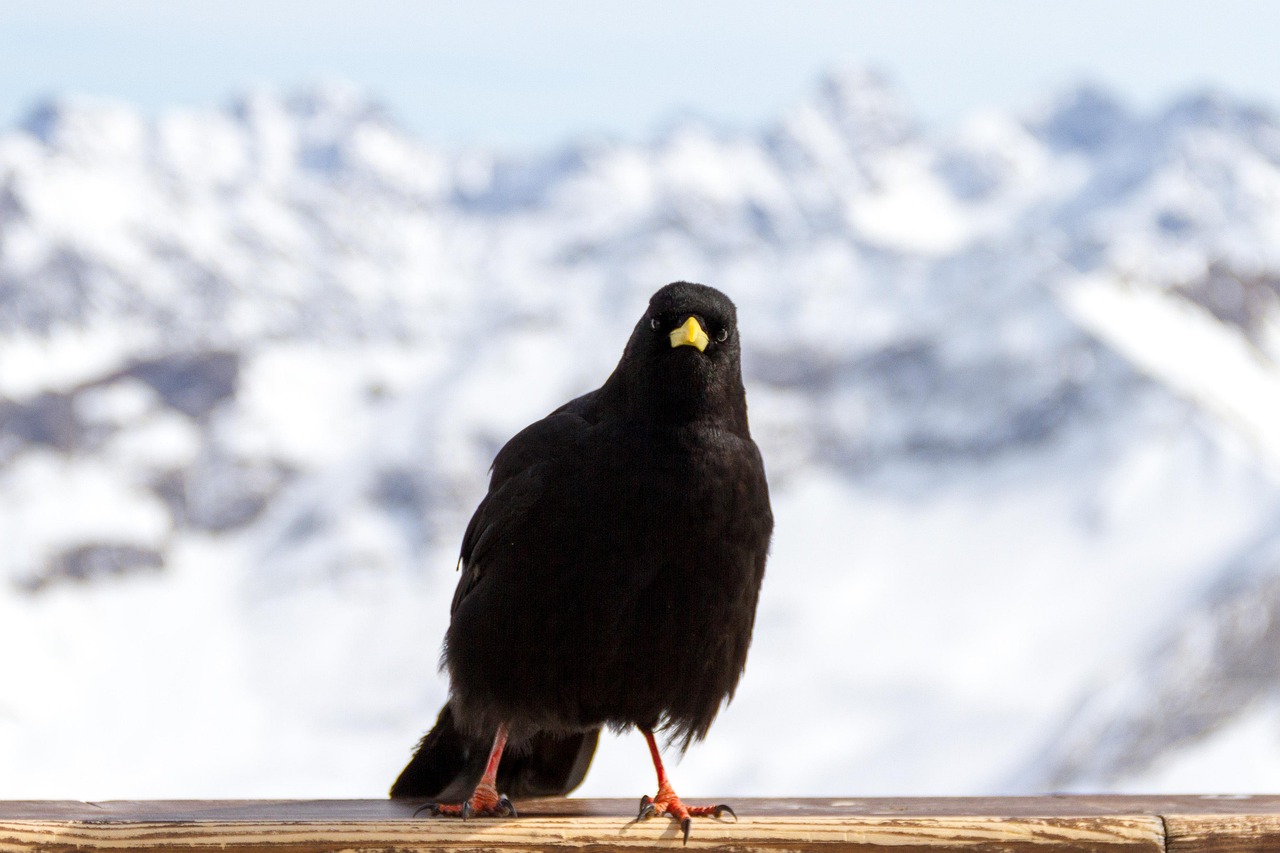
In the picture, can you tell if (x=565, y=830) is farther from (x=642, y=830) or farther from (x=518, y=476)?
(x=518, y=476)

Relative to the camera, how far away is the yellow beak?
5984 mm

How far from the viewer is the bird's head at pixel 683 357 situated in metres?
6.07

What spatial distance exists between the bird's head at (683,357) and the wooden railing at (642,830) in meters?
1.64

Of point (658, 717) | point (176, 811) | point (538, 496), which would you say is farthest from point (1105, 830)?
point (176, 811)

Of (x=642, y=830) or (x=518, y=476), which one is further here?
(x=518, y=476)

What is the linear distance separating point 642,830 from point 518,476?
1.66 metres

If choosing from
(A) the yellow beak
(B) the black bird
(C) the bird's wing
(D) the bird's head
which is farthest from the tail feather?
(A) the yellow beak

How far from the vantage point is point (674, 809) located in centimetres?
557

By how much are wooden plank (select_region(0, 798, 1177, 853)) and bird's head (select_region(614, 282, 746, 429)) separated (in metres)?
1.64

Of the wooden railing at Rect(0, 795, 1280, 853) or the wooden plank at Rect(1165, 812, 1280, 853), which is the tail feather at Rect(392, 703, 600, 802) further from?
the wooden plank at Rect(1165, 812, 1280, 853)

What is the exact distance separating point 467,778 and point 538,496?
139 centimetres

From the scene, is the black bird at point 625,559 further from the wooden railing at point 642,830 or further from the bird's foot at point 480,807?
Answer: the wooden railing at point 642,830

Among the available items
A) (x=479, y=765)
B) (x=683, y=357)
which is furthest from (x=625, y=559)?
(x=479, y=765)

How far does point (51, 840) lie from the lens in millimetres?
4953
